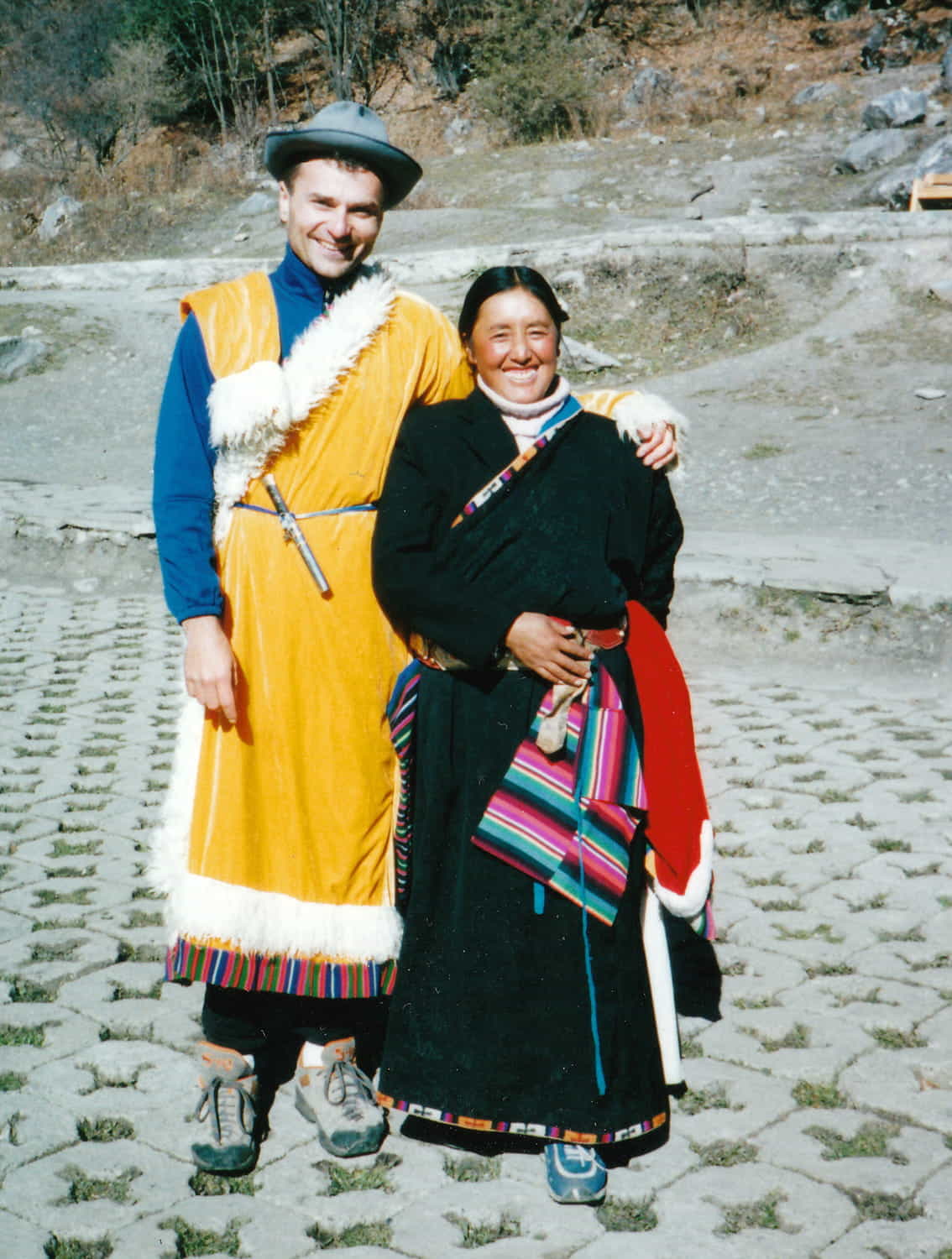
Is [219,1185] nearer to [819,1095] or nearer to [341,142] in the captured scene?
[819,1095]

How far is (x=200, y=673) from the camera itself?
2.42 meters

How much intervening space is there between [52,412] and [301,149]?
31.7 ft

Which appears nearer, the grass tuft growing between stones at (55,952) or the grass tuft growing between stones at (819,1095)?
the grass tuft growing between stones at (819,1095)

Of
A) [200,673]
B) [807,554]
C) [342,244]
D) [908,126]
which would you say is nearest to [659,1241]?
[200,673]

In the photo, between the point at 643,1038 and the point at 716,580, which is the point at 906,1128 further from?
the point at 716,580

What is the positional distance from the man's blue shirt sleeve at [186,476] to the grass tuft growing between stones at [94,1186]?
111 centimetres

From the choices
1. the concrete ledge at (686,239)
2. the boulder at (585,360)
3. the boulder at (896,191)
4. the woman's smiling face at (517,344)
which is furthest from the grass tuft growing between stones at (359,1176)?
the boulder at (896,191)

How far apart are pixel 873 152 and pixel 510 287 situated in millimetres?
15600

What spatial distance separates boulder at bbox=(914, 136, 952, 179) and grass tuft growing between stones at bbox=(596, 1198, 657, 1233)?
14447 millimetres

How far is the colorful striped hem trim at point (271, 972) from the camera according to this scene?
2.52 m

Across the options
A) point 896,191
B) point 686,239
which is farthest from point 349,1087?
point 896,191

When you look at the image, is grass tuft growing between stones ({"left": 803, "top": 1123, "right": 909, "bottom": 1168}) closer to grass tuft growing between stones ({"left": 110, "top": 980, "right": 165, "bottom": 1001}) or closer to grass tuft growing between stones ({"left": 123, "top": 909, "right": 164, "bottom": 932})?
grass tuft growing between stones ({"left": 110, "top": 980, "right": 165, "bottom": 1001})

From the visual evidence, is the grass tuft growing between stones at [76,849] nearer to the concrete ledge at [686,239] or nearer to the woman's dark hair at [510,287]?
the woman's dark hair at [510,287]

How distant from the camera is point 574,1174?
94.0 inches
